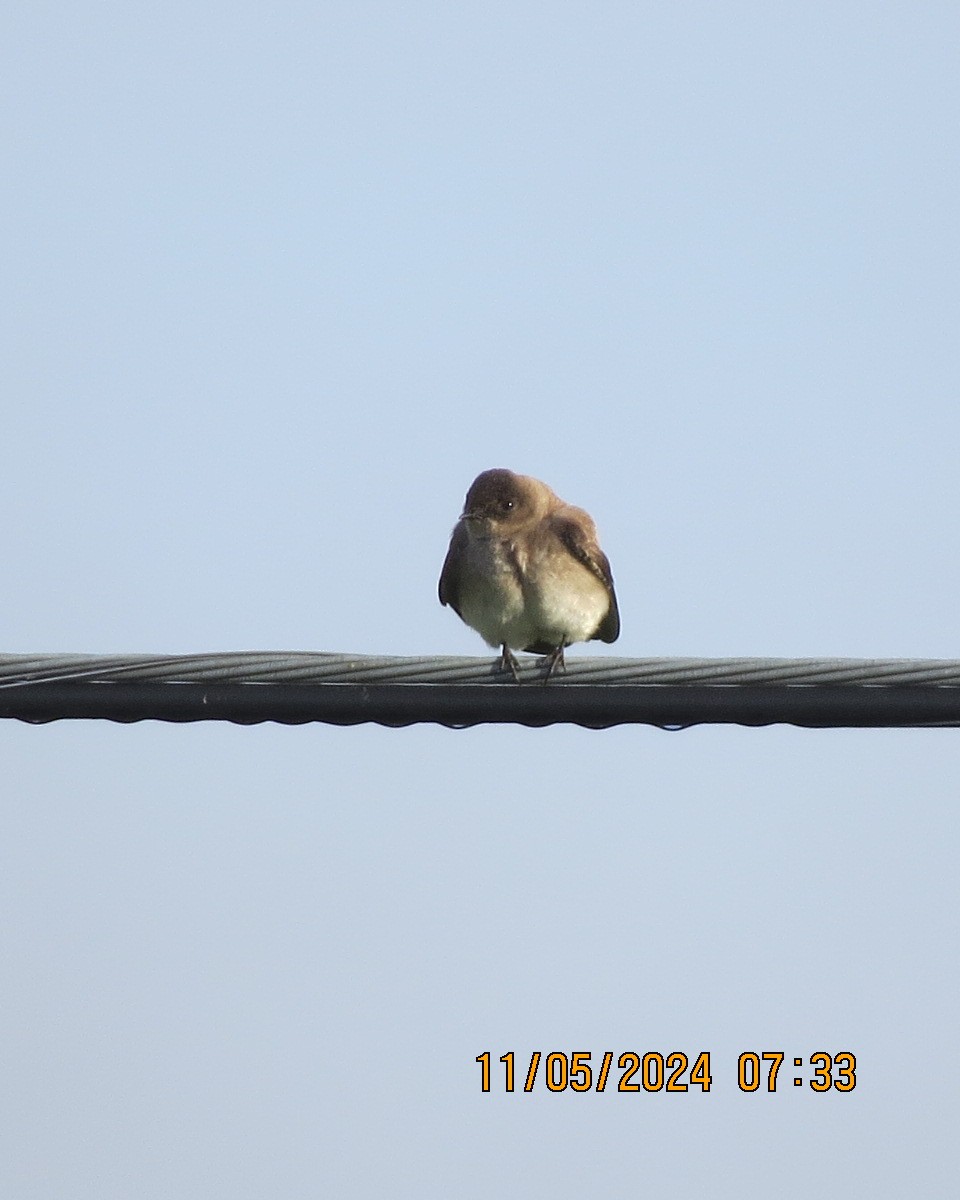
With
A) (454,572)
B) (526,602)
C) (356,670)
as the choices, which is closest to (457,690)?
(356,670)

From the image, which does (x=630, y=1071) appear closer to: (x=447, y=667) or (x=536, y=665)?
(x=536, y=665)

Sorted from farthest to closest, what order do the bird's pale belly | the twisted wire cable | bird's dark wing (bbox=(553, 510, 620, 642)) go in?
bird's dark wing (bbox=(553, 510, 620, 642)) < the bird's pale belly < the twisted wire cable

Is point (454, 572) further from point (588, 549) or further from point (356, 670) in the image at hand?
point (356, 670)

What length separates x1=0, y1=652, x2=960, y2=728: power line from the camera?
15.0ft

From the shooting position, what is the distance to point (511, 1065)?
266 inches

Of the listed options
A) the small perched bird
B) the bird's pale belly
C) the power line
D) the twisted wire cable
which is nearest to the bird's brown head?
the small perched bird

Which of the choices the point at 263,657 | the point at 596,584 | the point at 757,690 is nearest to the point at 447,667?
the point at 263,657

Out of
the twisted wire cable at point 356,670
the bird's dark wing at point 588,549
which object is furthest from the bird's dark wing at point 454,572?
the twisted wire cable at point 356,670

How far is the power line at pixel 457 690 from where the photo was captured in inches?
181

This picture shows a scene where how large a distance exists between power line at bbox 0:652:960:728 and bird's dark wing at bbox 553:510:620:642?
3091 millimetres

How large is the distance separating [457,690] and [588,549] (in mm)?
3306

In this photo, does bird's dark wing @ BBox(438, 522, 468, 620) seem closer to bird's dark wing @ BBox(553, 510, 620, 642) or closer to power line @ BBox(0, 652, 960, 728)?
bird's dark wing @ BBox(553, 510, 620, 642)

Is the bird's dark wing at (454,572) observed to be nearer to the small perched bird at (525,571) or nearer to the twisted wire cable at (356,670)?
the small perched bird at (525,571)

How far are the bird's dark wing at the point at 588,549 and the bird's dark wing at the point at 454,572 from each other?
492 millimetres
